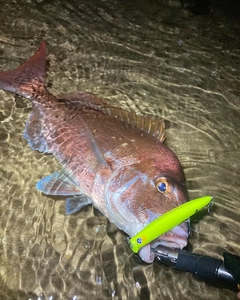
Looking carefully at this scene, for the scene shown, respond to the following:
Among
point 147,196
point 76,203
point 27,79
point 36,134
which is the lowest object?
point 76,203

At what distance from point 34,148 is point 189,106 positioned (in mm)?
1628

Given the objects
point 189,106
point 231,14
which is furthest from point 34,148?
point 231,14

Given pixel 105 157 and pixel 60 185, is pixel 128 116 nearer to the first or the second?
pixel 105 157

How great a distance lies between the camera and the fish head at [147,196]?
205cm

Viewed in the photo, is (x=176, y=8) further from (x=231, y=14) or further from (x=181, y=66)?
(x=181, y=66)

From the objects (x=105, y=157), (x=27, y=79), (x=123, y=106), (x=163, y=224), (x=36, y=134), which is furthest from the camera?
(x=123, y=106)

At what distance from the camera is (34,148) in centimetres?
292

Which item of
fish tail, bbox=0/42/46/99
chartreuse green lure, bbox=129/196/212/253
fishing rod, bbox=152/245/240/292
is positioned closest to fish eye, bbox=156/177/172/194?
chartreuse green lure, bbox=129/196/212/253

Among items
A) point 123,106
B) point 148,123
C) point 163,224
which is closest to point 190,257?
point 163,224

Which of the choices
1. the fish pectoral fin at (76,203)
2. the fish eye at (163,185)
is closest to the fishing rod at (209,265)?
the fish eye at (163,185)

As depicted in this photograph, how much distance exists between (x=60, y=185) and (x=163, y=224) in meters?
0.94

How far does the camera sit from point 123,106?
357 centimetres

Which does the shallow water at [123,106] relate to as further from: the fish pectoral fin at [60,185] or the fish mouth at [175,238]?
the fish mouth at [175,238]

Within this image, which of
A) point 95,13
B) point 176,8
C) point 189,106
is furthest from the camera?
point 176,8
